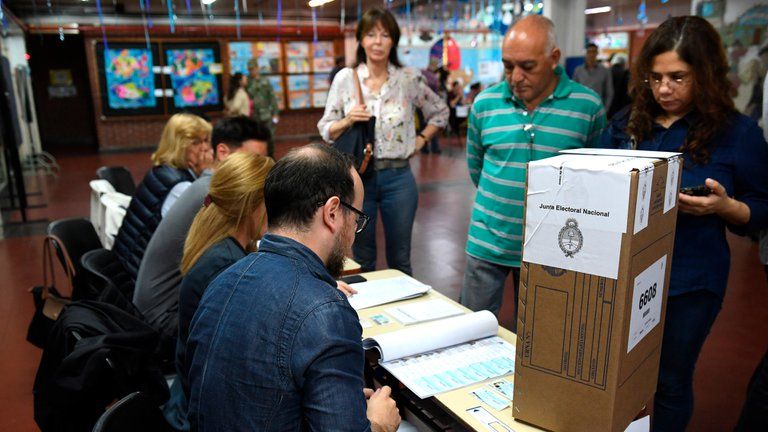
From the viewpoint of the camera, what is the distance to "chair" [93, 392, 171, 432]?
118 cm

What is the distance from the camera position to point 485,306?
7.36 ft

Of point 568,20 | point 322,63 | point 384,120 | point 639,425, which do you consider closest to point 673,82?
point 639,425

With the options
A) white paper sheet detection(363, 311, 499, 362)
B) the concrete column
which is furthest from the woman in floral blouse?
the concrete column

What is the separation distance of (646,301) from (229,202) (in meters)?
1.22

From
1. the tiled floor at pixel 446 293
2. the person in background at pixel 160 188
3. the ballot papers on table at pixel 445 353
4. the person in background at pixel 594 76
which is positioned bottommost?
the tiled floor at pixel 446 293

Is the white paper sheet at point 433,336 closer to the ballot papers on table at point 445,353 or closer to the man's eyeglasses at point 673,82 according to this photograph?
the ballot papers on table at point 445,353

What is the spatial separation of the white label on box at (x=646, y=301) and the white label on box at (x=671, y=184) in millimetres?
120

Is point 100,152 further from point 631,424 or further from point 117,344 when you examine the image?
point 631,424

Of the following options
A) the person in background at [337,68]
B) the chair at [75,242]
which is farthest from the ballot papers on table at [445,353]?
the person in background at [337,68]

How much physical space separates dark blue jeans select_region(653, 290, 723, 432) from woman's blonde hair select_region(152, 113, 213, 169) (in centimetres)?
248

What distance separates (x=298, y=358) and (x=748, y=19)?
6.17m

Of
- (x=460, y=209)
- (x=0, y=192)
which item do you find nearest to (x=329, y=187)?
(x=460, y=209)

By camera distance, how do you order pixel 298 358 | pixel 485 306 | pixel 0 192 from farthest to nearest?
1. pixel 0 192
2. pixel 485 306
3. pixel 298 358

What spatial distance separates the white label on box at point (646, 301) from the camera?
1138 millimetres
